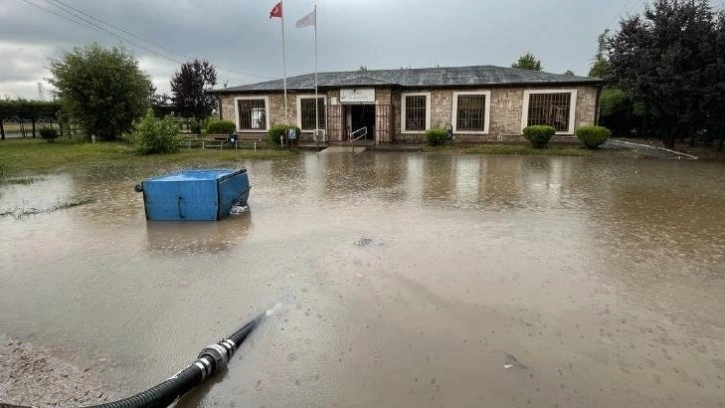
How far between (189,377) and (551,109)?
21288mm

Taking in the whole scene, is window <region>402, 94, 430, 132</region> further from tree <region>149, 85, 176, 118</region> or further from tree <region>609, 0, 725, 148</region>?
tree <region>149, 85, 176, 118</region>

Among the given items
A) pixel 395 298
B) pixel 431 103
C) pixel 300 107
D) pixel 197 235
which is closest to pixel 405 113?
pixel 431 103

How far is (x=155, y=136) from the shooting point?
62.8 feet

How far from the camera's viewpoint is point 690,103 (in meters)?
18.0

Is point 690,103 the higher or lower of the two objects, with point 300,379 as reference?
higher

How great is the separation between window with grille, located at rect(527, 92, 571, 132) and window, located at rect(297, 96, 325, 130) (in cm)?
1025

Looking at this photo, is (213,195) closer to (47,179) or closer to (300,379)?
(300,379)

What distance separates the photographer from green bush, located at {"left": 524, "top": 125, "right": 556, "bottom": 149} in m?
19.8

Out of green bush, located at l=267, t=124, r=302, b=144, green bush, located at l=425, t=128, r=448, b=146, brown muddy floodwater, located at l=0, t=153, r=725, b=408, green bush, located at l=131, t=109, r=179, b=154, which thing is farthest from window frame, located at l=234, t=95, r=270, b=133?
brown muddy floodwater, located at l=0, t=153, r=725, b=408

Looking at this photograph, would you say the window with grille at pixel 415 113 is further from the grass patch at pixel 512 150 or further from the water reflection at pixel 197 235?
the water reflection at pixel 197 235

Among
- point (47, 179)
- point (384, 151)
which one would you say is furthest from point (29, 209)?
point (384, 151)

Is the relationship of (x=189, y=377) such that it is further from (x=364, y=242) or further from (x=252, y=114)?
(x=252, y=114)

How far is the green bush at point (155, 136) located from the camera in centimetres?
1900

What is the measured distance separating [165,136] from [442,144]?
12.3 metres
